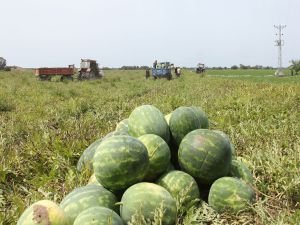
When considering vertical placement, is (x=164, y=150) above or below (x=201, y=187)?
above

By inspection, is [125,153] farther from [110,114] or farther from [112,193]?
[110,114]

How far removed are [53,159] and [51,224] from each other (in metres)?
2.14

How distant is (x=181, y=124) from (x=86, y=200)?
123 centimetres

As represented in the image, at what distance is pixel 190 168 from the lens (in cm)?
385

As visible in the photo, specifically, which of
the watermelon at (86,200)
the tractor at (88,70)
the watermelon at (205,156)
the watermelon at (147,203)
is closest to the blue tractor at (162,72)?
the tractor at (88,70)

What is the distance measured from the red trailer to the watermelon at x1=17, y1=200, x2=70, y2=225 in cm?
3542

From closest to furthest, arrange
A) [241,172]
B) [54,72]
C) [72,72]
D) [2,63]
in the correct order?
1. [241,172]
2. [54,72]
3. [72,72]
4. [2,63]

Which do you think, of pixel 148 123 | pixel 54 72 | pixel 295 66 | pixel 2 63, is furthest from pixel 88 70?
pixel 295 66

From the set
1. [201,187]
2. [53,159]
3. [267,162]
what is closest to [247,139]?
[267,162]

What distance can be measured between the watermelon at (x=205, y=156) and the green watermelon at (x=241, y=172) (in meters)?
0.14

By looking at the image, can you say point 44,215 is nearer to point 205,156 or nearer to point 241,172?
point 205,156

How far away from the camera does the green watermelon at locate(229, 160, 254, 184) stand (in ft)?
13.3

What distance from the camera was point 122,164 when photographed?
3.51m

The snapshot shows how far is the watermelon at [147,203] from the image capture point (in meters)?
3.26
